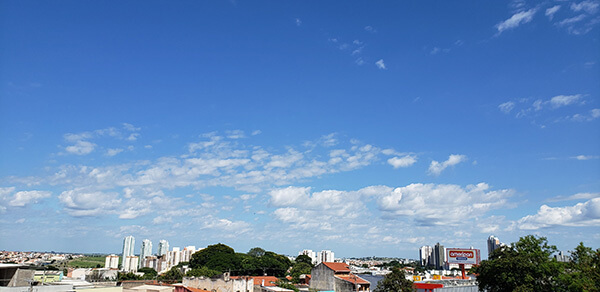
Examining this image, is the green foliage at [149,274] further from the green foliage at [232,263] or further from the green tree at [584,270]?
the green tree at [584,270]

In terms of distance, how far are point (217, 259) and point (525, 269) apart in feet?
220

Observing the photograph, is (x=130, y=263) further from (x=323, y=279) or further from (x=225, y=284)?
(x=225, y=284)

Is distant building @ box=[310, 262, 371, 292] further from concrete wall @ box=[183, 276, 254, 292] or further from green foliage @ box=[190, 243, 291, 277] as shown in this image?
green foliage @ box=[190, 243, 291, 277]

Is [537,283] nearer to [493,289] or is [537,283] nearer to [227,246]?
[493,289]

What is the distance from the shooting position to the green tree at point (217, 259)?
8862 centimetres

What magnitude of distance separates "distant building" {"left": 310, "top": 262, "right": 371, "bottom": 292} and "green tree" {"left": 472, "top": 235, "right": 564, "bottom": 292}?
18.2 m

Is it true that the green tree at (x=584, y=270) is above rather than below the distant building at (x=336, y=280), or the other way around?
above

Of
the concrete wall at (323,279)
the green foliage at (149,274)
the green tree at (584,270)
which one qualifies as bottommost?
the green foliage at (149,274)

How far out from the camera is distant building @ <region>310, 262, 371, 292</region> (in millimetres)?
55969

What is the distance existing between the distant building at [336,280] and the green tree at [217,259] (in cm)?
3113

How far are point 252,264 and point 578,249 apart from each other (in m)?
69.8

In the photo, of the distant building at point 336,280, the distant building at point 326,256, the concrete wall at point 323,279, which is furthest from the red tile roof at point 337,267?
the distant building at point 326,256

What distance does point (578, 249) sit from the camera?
32.6 m

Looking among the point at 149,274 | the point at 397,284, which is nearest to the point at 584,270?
the point at 397,284
